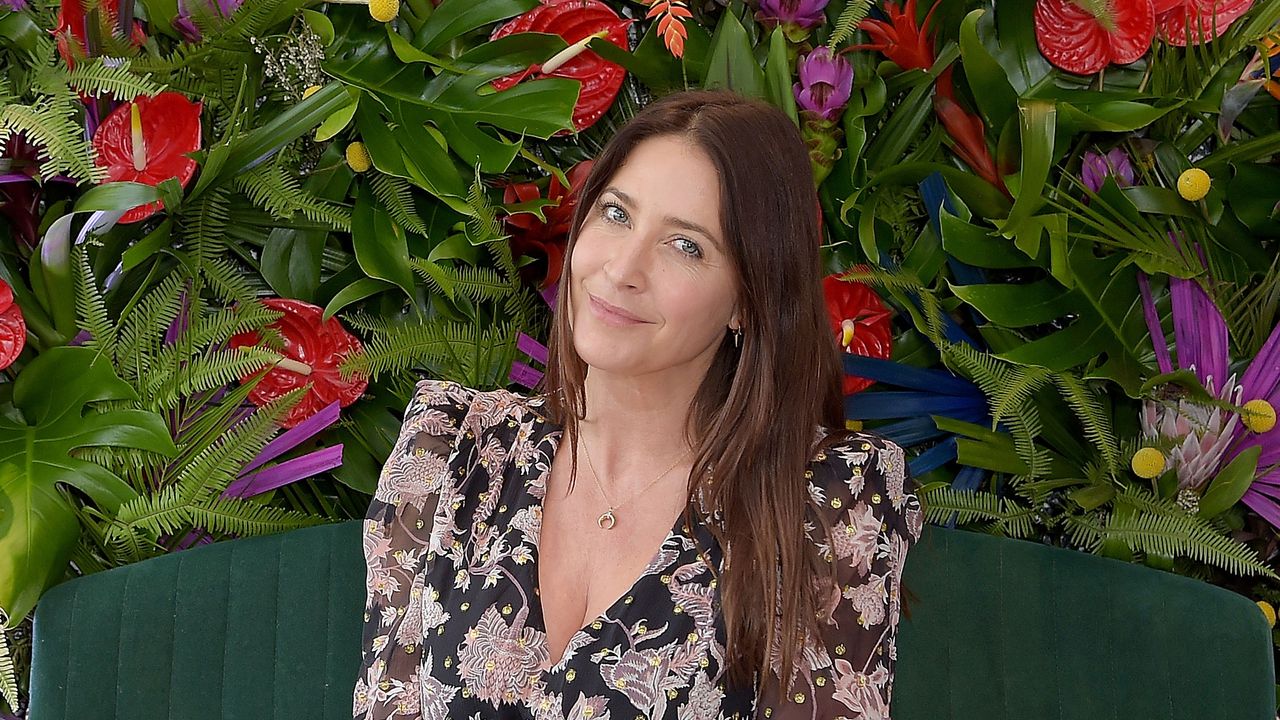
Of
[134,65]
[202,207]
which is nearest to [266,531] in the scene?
[202,207]

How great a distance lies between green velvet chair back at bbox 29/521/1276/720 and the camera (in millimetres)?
1381

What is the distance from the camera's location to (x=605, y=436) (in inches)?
51.9

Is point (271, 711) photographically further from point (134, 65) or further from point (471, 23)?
point (471, 23)

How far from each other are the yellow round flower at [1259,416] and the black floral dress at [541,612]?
501 millimetres

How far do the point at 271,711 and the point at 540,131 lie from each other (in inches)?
33.1

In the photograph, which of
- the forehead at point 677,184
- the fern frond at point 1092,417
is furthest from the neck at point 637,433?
the fern frond at point 1092,417

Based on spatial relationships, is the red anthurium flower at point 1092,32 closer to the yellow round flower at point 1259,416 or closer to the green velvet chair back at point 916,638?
the yellow round flower at point 1259,416

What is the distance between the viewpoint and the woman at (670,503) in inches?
45.7

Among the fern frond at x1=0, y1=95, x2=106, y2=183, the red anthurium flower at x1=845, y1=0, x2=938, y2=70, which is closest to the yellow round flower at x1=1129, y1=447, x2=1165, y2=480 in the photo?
the red anthurium flower at x1=845, y1=0, x2=938, y2=70

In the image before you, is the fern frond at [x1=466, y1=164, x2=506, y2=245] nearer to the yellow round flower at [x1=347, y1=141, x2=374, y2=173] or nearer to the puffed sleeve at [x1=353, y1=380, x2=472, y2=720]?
the yellow round flower at [x1=347, y1=141, x2=374, y2=173]

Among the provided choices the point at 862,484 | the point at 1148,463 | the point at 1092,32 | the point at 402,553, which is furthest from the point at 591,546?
the point at 1092,32

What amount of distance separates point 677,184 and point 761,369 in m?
0.23

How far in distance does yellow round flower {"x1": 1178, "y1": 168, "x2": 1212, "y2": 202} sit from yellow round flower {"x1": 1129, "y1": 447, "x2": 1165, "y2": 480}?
35 cm

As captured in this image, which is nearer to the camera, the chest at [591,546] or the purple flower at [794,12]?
the chest at [591,546]
